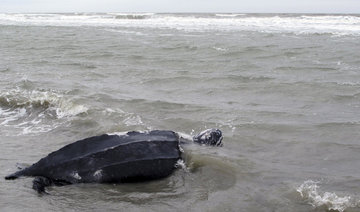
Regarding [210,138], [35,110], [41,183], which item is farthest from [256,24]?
[41,183]

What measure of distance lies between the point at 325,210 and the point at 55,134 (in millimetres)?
4216

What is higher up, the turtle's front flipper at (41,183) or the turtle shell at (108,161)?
the turtle shell at (108,161)

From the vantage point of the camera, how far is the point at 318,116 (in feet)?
22.7

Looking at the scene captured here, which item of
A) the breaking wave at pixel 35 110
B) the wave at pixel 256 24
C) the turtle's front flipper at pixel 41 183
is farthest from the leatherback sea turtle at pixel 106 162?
the wave at pixel 256 24

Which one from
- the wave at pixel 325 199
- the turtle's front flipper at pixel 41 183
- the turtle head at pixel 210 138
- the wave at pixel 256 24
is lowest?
the wave at pixel 325 199

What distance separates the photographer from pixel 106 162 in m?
4.32

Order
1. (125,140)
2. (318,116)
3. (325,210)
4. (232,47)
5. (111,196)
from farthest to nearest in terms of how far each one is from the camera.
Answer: (232,47)
(318,116)
(125,140)
(111,196)
(325,210)

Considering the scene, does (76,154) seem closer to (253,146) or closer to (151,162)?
(151,162)

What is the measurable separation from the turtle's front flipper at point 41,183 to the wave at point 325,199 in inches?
104

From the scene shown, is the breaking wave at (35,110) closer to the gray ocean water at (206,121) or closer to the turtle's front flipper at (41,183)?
the gray ocean water at (206,121)

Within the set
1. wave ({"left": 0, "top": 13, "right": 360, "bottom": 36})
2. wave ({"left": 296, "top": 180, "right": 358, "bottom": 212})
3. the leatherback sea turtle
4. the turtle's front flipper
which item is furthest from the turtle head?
wave ({"left": 0, "top": 13, "right": 360, "bottom": 36})

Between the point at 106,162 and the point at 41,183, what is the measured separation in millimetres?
705

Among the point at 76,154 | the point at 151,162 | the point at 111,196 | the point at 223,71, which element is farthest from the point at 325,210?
the point at 223,71

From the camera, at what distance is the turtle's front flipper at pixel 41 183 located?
4184 mm
